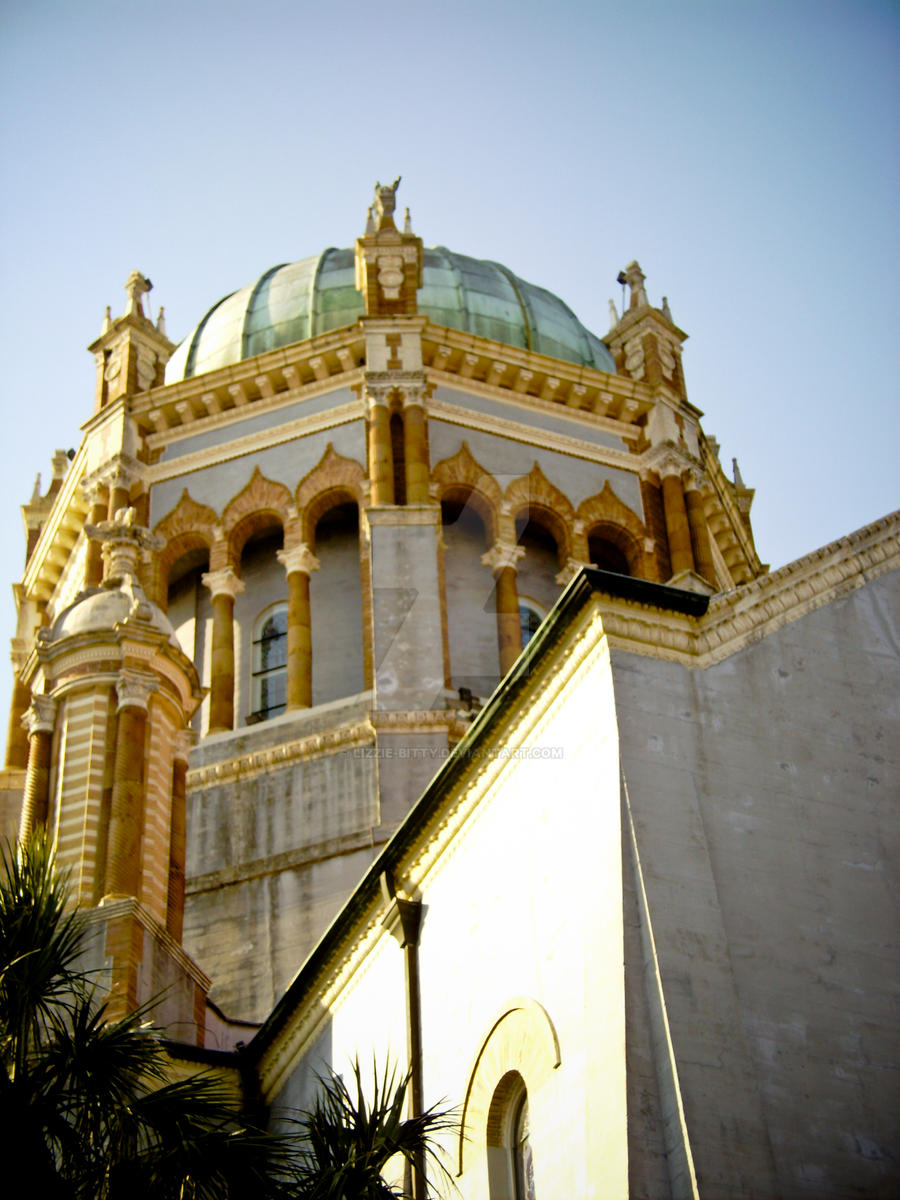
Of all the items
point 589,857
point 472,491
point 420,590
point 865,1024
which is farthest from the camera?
point 472,491

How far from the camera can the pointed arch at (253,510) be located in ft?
107

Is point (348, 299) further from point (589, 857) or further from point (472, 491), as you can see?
point (589, 857)

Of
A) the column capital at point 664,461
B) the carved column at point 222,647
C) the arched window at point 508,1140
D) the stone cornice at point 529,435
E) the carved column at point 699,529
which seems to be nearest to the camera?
the arched window at point 508,1140

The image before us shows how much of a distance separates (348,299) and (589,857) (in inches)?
961

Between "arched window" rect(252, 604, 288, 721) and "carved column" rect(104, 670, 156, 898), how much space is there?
311 inches

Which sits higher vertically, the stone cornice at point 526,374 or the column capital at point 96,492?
the stone cornice at point 526,374

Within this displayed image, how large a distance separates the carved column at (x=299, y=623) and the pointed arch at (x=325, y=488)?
37 cm

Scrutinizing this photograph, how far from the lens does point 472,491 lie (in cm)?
3234

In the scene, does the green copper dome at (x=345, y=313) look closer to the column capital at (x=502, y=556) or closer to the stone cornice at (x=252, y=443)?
the stone cornice at (x=252, y=443)

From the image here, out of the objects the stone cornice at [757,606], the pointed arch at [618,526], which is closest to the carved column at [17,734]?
the pointed arch at [618,526]

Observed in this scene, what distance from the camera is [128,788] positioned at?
2173cm

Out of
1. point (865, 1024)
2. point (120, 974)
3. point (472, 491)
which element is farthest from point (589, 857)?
point (472, 491)

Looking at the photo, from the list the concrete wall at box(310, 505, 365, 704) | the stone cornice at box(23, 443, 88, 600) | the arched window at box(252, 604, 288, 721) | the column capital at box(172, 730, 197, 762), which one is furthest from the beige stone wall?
the stone cornice at box(23, 443, 88, 600)

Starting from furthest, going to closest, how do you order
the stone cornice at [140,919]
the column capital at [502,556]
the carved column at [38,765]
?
the column capital at [502,556]
the carved column at [38,765]
the stone cornice at [140,919]
